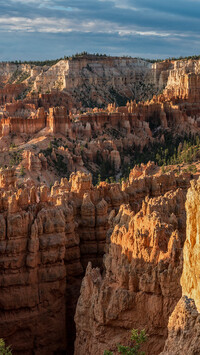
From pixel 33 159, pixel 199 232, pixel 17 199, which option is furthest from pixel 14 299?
pixel 33 159

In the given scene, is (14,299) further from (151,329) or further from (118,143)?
(118,143)

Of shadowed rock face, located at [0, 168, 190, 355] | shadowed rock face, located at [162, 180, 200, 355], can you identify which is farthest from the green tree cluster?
shadowed rock face, located at [0, 168, 190, 355]

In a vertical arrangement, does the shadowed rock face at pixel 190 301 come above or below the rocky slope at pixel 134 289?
above

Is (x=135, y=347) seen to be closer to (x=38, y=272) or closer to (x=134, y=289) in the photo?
(x=134, y=289)

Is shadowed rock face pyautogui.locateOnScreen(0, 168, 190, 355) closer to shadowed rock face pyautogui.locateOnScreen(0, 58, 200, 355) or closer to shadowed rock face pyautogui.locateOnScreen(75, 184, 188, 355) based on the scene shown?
shadowed rock face pyautogui.locateOnScreen(0, 58, 200, 355)

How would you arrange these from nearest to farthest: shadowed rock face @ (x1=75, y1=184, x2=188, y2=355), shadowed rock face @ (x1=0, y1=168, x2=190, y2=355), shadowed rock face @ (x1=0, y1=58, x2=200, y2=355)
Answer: shadowed rock face @ (x1=0, y1=58, x2=200, y2=355) → shadowed rock face @ (x1=75, y1=184, x2=188, y2=355) → shadowed rock face @ (x1=0, y1=168, x2=190, y2=355)

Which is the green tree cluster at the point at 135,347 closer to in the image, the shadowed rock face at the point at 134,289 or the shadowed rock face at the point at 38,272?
the shadowed rock face at the point at 134,289

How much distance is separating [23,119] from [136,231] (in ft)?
231

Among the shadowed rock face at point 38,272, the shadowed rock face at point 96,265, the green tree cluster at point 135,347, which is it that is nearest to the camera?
the green tree cluster at point 135,347

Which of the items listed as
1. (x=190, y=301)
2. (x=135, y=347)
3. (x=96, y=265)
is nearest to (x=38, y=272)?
(x=96, y=265)

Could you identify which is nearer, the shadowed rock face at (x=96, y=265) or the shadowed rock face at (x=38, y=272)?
the shadowed rock face at (x=96, y=265)

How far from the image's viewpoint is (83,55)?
522 feet

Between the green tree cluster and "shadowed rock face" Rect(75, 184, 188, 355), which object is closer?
the green tree cluster

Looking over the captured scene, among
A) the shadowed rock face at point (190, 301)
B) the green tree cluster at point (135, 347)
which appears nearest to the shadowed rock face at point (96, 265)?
the shadowed rock face at point (190, 301)
